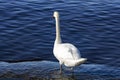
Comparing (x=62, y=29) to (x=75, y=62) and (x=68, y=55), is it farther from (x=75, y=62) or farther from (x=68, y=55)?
(x=75, y=62)

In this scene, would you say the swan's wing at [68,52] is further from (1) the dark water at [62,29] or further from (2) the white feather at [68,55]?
(1) the dark water at [62,29]

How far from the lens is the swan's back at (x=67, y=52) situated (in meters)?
14.1

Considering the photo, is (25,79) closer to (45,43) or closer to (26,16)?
(45,43)

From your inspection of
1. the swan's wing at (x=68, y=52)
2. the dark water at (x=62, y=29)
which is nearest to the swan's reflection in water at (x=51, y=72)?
the swan's wing at (x=68, y=52)

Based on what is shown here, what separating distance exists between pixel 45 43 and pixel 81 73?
3560 mm

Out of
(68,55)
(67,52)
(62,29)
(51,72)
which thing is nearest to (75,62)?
(68,55)

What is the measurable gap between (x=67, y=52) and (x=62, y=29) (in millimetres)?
5220

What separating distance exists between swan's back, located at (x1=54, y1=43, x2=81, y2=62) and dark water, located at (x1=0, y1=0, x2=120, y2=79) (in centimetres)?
174

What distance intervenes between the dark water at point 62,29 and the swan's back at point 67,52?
174 cm

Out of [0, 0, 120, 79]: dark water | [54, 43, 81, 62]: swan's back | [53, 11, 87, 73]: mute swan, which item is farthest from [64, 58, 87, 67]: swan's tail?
[0, 0, 120, 79]: dark water

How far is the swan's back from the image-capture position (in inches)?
554

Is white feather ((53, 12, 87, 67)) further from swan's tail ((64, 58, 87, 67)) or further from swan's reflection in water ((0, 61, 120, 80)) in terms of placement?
swan's reflection in water ((0, 61, 120, 80))

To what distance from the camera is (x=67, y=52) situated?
1433cm

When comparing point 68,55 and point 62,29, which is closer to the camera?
point 68,55
